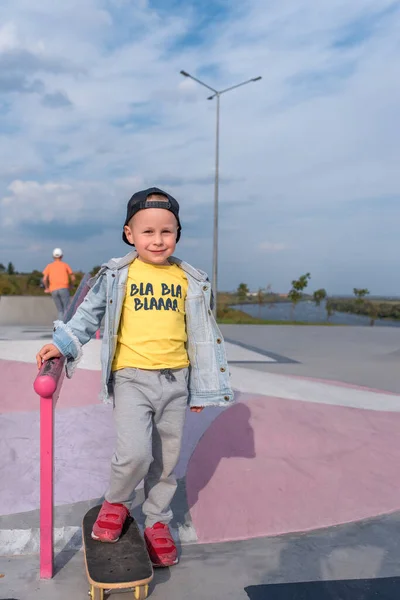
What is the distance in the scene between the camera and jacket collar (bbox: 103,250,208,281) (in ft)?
8.69

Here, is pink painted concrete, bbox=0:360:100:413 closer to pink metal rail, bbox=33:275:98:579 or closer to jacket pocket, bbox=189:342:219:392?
jacket pocket, bbox=189:342:219:392

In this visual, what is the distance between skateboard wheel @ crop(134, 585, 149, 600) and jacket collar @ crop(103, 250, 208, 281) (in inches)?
51.5

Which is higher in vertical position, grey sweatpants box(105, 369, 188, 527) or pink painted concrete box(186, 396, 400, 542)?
grey sweatpants box(105, 369, 188, 527)

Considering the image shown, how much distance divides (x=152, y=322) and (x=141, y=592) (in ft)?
3.55

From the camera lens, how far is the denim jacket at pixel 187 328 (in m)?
2.57

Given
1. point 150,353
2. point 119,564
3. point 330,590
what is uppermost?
point 150,353

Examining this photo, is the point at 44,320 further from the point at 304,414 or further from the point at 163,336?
the point at 163,336

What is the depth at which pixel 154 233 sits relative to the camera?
8.52 feet

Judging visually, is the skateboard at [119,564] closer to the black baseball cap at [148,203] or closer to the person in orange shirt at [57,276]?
the black baseball cap at [148,203]

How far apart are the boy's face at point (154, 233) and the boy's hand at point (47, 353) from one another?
564 millimetres

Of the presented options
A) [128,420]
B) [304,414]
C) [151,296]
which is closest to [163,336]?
[151,296]

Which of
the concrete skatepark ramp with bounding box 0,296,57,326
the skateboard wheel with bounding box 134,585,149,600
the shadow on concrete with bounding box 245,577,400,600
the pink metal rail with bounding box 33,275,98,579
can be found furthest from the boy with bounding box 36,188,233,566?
the concrete skatepark ramp with bounding box 0,296,57,326

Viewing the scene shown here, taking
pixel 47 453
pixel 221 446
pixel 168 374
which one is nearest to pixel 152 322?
pixel 168 374

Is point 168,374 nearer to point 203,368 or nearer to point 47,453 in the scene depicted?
point 203,368
